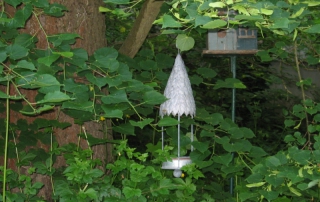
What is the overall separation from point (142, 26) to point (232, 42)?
627 mm

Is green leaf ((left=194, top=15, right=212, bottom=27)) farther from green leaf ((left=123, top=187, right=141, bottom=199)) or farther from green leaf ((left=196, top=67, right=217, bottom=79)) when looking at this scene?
green leaf ((left=196, top=67, right=217, bottom=79))

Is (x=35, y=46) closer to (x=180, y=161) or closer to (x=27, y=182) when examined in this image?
(x=27, y=182)

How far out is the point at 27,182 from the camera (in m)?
2.65

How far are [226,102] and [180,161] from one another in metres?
3.33

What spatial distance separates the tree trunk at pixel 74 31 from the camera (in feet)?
9.23

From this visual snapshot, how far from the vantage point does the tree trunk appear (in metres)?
2.81

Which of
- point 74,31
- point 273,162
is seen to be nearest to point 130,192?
point 273,162

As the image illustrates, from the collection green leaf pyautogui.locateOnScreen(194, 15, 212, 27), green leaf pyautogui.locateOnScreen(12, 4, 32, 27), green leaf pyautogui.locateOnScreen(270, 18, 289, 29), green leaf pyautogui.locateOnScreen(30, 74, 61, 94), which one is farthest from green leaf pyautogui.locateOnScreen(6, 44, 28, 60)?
green leaf pyautogui.locateOnScreen(270, 18, 289, 29)

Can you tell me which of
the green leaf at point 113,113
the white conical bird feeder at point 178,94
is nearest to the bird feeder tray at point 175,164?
the white conical bird feeder at point 178,94

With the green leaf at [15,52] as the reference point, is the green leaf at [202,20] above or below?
above

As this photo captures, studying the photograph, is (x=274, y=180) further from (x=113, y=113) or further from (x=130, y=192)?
(x=113, y=113)

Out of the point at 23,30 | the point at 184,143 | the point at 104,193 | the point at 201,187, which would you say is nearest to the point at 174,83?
the point at 184,143

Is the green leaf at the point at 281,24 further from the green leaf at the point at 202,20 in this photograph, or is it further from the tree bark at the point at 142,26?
the tree bark at the point at 142,26

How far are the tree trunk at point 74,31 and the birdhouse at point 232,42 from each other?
0.66m
